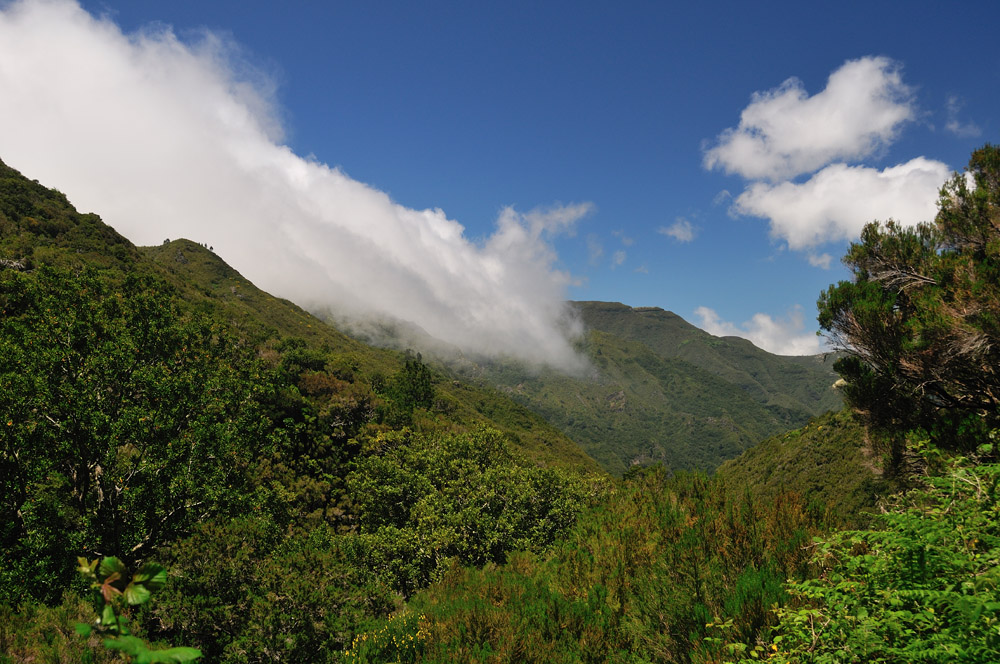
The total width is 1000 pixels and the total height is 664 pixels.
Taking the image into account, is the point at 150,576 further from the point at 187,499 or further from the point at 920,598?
the point at 187,499

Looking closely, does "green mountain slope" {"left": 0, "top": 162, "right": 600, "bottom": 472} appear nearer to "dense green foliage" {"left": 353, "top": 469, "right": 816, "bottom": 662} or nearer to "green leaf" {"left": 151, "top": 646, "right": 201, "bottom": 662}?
"dense green foliage" {"left": 353, "top": 469, "right": 816, "bottom": 662}

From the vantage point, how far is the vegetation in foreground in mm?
5090

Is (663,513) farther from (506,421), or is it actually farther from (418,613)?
(506,421)

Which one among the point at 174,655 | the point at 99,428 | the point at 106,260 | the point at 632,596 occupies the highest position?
the point at 106,260

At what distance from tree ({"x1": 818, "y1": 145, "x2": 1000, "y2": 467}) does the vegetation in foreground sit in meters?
0.05

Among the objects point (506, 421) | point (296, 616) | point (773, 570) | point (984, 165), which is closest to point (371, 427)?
point (296, 616)

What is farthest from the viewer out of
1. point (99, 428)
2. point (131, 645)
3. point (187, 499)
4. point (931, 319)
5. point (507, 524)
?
point (507, 524)

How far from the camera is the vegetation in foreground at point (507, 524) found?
200 inches

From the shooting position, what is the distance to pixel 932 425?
34.5 ft

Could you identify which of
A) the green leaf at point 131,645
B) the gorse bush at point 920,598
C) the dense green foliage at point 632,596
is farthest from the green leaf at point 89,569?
the dense green foliage at point 632,596

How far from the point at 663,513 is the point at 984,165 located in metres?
11.7

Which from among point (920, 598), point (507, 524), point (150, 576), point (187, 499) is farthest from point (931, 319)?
point (187, 499)

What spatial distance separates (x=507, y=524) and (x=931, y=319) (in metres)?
12.4

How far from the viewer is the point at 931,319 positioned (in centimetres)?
980
